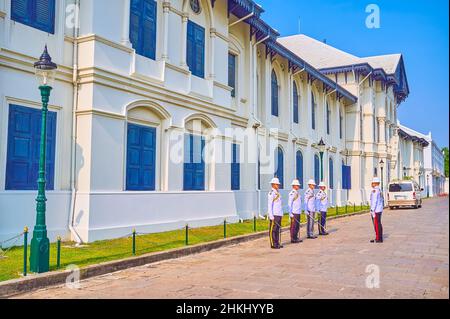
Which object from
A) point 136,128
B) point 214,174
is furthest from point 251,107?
point 136,128

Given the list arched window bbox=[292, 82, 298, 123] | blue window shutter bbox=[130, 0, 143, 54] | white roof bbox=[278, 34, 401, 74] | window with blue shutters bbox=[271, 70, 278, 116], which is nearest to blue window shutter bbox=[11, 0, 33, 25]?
blue window shutter bbox=[130, 0, 143, 54]

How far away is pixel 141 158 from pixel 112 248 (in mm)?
3696

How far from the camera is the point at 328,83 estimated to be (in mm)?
30969

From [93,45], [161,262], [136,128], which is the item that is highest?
[93,45]

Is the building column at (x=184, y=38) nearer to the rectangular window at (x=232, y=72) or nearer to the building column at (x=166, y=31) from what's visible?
the building column at (x=166, y=31)

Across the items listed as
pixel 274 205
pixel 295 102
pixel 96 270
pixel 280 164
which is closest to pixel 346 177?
pixel 295 102

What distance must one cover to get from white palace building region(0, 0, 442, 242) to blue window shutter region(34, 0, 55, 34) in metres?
0.03

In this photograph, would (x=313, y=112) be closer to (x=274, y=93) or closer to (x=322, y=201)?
(x=274, y=93)

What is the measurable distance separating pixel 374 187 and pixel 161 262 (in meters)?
6.94

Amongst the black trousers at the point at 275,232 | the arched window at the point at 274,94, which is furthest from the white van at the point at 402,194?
the black trousers at the point at 275,232

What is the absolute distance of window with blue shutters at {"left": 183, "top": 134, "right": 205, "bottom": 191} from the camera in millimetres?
15734

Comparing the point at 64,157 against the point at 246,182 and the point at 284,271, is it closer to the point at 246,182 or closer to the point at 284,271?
the point at 284,271

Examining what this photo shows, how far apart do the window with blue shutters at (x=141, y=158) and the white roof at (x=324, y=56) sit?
2644 centimetres

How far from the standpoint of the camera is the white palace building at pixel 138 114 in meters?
11.0
